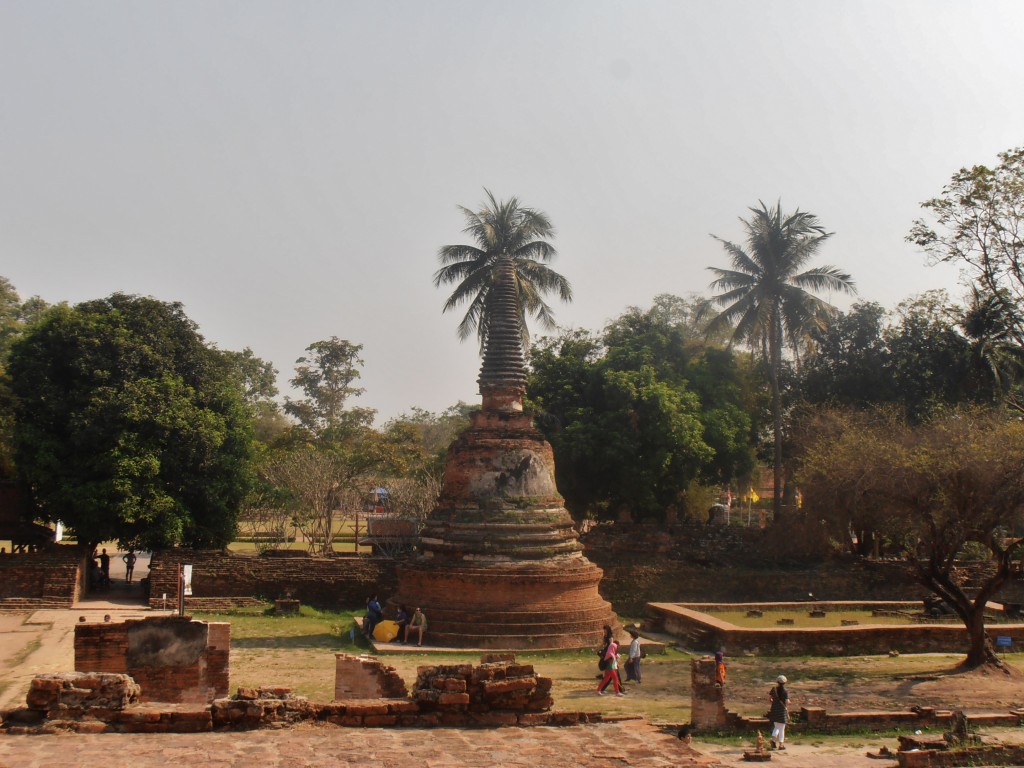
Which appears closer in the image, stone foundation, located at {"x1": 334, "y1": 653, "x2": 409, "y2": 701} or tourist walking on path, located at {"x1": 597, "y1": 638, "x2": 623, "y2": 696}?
stone foundation, located at {"x1": 334, "y1": 653, "x2": 409, "y2": 701}

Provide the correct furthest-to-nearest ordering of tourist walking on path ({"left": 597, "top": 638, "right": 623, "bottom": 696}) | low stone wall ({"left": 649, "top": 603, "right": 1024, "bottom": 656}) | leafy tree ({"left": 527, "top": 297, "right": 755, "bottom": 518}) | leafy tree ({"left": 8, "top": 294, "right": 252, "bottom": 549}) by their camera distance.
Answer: leafy tree ({"left": 527, "top": 297, "right": 755, "bottom": 518}) < leafy tree ({"left": 8, "top": 294, "right": 252, "bottom": 549}) < low stone wall ({"left": 649, "top": 603, "right": 1024, "bottom": 656}) < tourist walking on path ({"left": 597, "top": 638, "right": 623, "bottom": 696})

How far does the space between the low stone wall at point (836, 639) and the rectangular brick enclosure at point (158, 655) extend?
11.7 metres

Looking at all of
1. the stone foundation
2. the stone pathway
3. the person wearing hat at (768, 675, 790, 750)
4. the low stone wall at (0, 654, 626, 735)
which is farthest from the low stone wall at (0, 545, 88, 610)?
the stone pathway

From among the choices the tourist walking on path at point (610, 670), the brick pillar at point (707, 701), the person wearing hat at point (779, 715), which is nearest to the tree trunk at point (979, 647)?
the tourist walking on path at point (610, 670)

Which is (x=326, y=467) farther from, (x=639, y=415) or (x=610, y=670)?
(x=610, y=670)

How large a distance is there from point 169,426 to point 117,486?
1.91 meters

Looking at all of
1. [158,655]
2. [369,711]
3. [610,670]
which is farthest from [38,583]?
[369,711]

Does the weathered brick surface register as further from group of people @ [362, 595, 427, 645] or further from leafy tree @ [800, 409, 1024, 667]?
leafy tree @ [800, 409, 1024, 667]

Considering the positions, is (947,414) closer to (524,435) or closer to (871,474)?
(871,474)

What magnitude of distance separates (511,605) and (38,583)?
36.6ft

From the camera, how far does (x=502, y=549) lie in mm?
20891

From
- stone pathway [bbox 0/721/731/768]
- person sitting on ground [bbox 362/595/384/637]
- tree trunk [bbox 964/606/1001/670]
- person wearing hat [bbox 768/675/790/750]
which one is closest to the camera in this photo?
stone pathway [bbox 0/721/731/768]

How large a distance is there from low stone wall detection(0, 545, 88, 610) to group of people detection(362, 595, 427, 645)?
23.3 feet

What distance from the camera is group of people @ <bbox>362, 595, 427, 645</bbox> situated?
65.6ft
